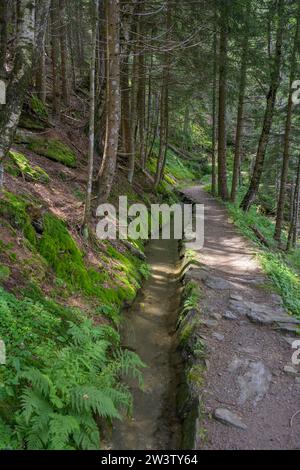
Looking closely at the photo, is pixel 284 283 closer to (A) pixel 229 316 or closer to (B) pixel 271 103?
(A) pixel 229 316

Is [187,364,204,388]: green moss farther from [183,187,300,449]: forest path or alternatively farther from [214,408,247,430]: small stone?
[214,408,247,430]: small stone

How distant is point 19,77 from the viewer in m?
5.89

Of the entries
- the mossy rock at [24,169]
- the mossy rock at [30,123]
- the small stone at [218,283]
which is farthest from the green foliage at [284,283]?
the mossy rock at [30,123]

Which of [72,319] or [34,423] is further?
[72,319]

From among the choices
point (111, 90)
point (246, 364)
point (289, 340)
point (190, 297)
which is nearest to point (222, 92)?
point (111, 90)

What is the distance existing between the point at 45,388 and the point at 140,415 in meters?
1.74

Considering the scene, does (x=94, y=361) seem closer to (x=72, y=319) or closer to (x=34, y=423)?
(x=72, y=319)

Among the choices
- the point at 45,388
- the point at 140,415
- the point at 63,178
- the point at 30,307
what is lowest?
the point at 140,415

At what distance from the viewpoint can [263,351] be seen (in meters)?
6.35

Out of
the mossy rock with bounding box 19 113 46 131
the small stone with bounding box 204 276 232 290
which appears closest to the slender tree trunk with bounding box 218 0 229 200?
the mossy rock with bounding box 19 113 46 131

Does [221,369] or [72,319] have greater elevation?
[72,319]

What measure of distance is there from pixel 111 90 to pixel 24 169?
→ 9.34ft
